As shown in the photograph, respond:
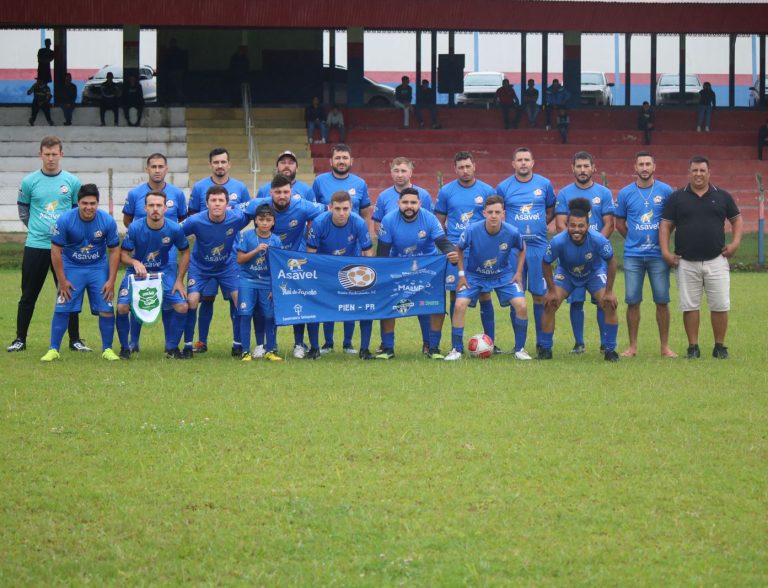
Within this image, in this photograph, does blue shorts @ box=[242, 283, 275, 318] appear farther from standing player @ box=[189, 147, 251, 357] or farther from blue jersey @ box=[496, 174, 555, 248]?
blue jersey @ box=[496, 174, 555, 248]

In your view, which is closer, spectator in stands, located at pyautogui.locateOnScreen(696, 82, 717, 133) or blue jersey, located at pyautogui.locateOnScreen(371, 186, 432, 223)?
blue jersey, located at pyautogui.locateOnScreen(371, 186, 432, 223)

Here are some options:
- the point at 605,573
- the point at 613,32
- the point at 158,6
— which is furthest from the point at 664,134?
the point at 605,573

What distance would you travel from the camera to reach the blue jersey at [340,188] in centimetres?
1351

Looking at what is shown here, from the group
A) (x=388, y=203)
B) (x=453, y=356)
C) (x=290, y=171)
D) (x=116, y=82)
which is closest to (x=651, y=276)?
(x=453, y=356)

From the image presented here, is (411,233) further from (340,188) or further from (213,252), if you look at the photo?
(213,252)

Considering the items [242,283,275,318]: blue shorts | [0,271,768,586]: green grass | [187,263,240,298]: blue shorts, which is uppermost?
[187,263,240,298]: blue shorts

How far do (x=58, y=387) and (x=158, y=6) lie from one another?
23.2m

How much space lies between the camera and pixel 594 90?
129ft

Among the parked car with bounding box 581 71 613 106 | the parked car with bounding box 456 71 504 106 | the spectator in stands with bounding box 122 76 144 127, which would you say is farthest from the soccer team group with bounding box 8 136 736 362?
the parked car with bounding box 581 71 613 106

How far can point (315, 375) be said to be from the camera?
1116 centimetres

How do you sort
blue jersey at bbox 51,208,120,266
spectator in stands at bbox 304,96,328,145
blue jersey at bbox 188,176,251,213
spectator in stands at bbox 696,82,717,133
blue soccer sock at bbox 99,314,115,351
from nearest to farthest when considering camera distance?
blue jersey at bbox 51,208,120,266
blue soccer sock at bbox 99,314,115,351
blue jersey at bbox 188,176,251,213
spectator in stands at bbox 304,96,328,145
spectator in stands at bbox 696,82,717,133

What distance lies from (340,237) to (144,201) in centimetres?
204

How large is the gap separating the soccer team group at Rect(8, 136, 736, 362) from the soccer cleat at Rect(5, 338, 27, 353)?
0.02m

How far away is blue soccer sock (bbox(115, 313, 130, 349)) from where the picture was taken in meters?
12.4
